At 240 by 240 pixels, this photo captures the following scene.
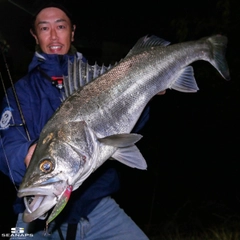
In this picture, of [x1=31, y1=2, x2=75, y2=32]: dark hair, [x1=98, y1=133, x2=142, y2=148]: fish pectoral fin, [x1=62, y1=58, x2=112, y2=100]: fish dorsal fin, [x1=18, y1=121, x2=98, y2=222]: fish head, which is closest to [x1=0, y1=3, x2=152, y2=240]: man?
[x1=31, y1=2, x2=75, y2=32]: dark hair

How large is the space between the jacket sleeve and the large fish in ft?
1.30

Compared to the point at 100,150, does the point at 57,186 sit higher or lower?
lower

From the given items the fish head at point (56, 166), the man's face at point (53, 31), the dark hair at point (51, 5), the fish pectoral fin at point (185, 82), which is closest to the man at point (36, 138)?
the man's face at point (53, 31)

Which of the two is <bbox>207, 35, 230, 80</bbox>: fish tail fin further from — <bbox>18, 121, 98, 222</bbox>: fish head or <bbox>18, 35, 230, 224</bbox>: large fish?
<bbox>18, 121, 98, 222</bbox>: fish head

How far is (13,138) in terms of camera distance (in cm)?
277

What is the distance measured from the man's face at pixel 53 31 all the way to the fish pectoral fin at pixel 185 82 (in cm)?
116

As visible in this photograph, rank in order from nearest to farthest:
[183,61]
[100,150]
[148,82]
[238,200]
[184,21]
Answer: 1. [100,150]
2. [148,82]
3. [183,61]
4. [184,21]
5. [238,200]

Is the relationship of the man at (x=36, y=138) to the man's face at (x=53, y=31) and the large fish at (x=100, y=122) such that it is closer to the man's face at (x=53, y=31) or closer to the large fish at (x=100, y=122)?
the man's face at (x=53, y=31)

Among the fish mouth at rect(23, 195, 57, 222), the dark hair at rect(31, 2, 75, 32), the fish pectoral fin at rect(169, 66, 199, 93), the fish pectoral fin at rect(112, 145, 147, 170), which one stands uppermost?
the dark hair at rect(31, 2, 75, 32)

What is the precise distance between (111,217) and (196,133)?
18.9 ft

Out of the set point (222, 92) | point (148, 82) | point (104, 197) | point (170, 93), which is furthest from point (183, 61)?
point (170, 93)

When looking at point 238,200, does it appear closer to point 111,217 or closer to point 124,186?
point 124,186

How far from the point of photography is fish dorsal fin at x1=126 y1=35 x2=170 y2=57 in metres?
2.92

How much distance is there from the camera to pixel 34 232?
2955 mm
